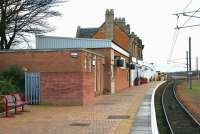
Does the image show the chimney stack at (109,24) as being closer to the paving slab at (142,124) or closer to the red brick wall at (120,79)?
the red brick wall at (120,79)

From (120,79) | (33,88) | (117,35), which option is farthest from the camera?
(117,35)

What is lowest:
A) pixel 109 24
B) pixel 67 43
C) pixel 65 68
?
pixel 65 68

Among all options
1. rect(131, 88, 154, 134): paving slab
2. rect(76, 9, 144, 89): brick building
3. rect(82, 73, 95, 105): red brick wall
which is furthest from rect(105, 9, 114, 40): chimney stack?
rect(131, 88, 154, 134): paving slab

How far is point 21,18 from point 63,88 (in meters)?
16.3

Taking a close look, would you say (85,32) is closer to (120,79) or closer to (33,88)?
(120,79)

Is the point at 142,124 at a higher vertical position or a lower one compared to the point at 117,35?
lower

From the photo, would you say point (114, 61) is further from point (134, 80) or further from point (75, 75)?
point (134, 80)

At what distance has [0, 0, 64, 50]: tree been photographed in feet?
135

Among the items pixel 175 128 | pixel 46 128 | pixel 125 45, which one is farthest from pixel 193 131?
pixel 125 45

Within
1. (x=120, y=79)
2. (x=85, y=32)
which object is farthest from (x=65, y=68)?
(x=85, y=32)

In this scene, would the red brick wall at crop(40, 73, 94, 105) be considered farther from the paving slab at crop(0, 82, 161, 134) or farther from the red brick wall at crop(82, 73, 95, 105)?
Answer: the paving slab at crop(0, 82, 161, 134)

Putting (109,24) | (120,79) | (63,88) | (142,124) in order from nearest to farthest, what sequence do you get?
(142,124) < (63,88) < (109,24) < (120,79)

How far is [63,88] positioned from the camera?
91.7ft

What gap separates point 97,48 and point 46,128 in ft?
93.0
